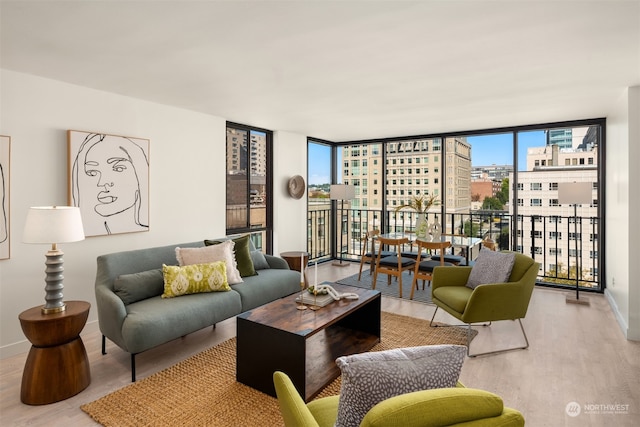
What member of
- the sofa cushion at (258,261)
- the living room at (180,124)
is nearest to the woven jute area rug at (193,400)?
the living room at (180,124)

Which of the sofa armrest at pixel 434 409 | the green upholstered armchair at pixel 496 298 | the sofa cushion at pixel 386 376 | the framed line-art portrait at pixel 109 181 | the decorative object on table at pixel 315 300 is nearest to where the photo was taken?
the sofa armrest at pixel 434 409

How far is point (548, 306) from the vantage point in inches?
171

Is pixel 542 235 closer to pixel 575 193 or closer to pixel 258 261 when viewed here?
pixel 575 193

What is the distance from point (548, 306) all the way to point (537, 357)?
5.44 ft

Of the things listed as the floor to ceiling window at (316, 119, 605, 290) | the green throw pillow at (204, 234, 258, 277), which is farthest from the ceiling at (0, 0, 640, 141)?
the green throw pillow at (204, 234, 258, 277)

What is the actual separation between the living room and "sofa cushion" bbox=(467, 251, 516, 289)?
0.76m

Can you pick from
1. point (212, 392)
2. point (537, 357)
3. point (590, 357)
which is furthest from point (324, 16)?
point (590, 357)

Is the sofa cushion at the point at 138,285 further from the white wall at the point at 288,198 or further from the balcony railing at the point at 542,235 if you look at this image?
the balcony railing at the point at 542,235

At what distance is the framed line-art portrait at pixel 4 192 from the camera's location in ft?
9.68

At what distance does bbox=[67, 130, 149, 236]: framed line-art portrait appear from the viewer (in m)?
3.40

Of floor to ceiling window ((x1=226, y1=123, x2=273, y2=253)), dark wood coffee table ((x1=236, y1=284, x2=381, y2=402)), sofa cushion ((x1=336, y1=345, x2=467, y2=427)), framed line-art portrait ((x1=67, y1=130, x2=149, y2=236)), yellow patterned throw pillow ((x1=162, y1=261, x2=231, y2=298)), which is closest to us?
sofa cushion ((x1=336, y1=345, x2=467, y2=427))

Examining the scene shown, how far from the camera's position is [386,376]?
1175 millimetres

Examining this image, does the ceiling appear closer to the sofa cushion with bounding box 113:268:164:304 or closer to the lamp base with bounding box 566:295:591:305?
the sofa cushion with bounding box 113:268:164:304

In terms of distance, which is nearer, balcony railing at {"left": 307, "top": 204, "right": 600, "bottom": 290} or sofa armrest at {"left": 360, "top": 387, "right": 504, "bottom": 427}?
sofa armrest at {"left": 360, "top": 387, "right": 504, "bottom": 427}
